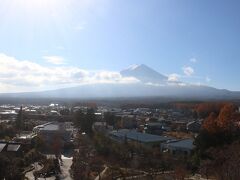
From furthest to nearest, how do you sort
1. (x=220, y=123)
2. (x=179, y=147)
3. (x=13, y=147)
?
1. (x=220, y=123)
2. (x=179, y=147)
3. (x=13, y=147)

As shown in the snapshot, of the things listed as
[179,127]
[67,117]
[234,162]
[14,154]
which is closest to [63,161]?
[14,154]

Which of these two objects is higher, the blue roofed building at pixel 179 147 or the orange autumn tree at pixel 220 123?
the orange autumn tree at pixel 220 123

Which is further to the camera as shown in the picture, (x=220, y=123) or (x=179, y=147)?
(x=220, y=123)

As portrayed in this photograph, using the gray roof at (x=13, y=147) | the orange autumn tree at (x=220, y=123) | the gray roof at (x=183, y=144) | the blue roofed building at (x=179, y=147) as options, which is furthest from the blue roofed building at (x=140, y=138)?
the gray roof at (x=13, y=147)

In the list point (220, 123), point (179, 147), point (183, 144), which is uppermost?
point (220, 123)

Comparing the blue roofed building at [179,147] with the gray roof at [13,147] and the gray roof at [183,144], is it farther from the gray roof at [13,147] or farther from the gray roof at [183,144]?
the gray roof at [13,147]

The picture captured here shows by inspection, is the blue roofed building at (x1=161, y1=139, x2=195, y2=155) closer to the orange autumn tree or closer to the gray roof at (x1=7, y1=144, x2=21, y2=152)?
the orange autumn tree

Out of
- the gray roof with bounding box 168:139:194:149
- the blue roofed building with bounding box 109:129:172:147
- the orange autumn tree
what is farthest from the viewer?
the blue roofed building with bounding box 109:129:172:147

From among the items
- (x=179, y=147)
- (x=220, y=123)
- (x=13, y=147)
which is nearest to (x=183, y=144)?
(x=179, y=147)

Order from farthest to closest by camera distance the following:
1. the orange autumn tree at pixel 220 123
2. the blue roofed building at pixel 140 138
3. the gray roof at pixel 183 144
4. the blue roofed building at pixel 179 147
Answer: the blue roofed building at pixel 140 138
the gray roof at pixel 183 144
the blue roofed building at pixel 179 147
the orange autumn tree at pixel 220 123

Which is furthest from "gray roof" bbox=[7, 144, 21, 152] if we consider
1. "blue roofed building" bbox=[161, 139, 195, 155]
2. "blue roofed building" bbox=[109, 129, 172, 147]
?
"blue roofed building" bbox=[161, 139, 195, 155]

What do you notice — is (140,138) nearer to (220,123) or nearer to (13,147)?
(220,123)

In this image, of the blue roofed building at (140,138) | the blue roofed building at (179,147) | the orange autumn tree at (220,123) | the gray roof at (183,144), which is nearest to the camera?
the orange autumn tree at (220,123)

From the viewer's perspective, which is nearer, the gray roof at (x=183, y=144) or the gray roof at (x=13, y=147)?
the gray roof at (x=13, y=147)
